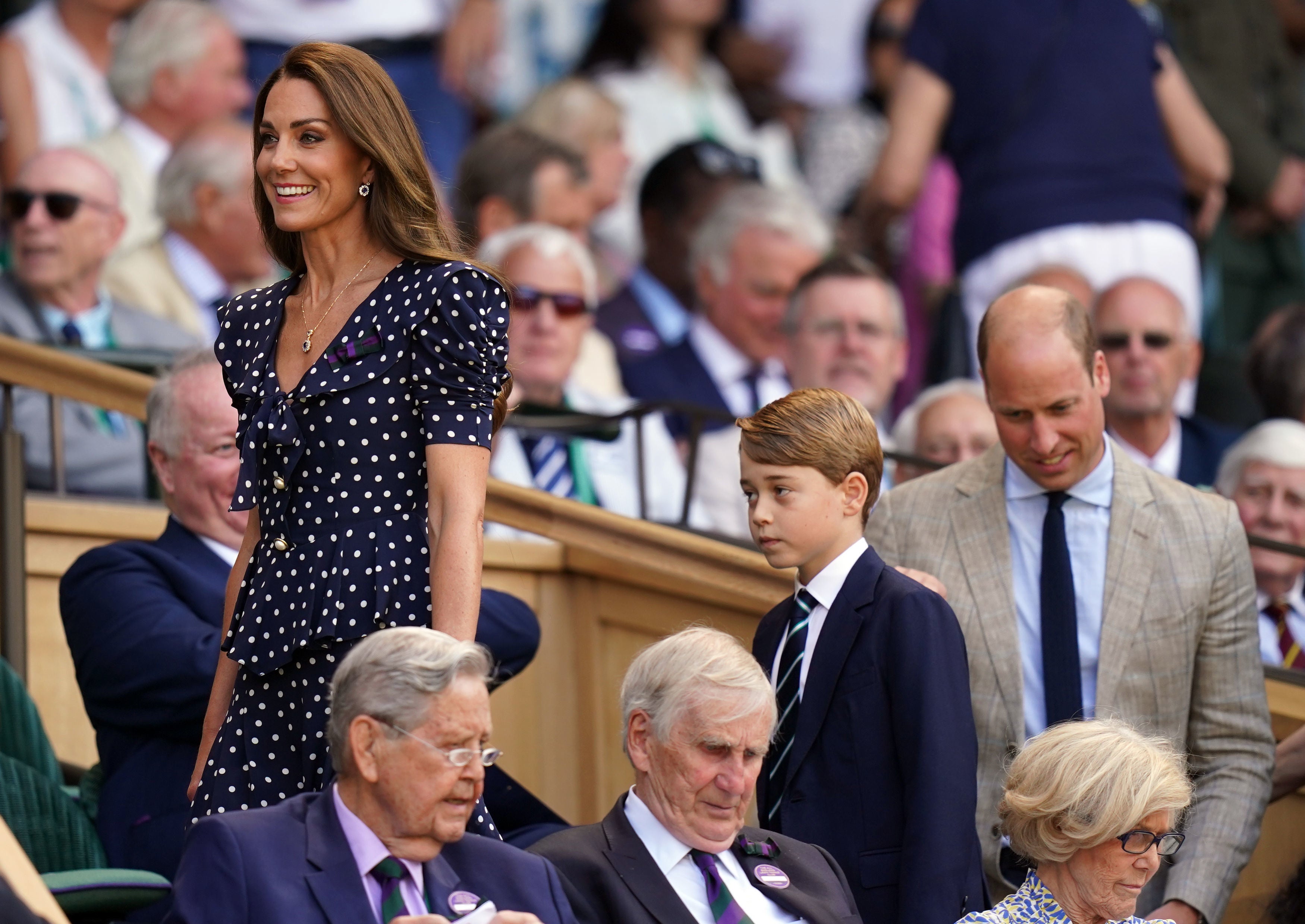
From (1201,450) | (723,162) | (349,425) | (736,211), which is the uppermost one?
(723,162)

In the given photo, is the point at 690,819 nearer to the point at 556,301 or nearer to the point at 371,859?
the point at 371,859

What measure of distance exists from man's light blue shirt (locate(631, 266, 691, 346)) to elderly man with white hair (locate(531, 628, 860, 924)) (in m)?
4.89

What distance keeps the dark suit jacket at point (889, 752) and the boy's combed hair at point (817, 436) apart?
166 millimetres

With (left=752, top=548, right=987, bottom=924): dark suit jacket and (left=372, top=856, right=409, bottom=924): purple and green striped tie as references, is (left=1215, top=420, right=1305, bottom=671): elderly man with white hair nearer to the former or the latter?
(left=752, top=548, right=987, bottom=924): dark suit jacket

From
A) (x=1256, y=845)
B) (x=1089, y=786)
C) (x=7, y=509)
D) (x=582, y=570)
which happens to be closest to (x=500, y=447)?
(x=582, y=570)

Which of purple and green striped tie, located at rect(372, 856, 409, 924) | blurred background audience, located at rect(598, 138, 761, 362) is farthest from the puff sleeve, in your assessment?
blurred background audience, located at rect(598, 138, 761, 362)

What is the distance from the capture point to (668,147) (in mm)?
8453

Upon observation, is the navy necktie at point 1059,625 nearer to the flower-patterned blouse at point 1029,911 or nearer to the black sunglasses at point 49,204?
the flower-patterned blouse at point 1029,911

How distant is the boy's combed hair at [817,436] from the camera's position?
341cm

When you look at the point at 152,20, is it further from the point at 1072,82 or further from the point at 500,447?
the point at 1072,82

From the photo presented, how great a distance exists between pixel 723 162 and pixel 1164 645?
488cm

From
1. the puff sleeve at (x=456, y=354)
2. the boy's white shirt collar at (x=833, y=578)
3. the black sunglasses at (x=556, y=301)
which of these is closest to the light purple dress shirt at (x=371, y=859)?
the puff sleeve at (x=456, y=354)

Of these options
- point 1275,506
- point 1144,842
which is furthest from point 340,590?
point 1275,506

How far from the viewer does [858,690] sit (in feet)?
11.1
